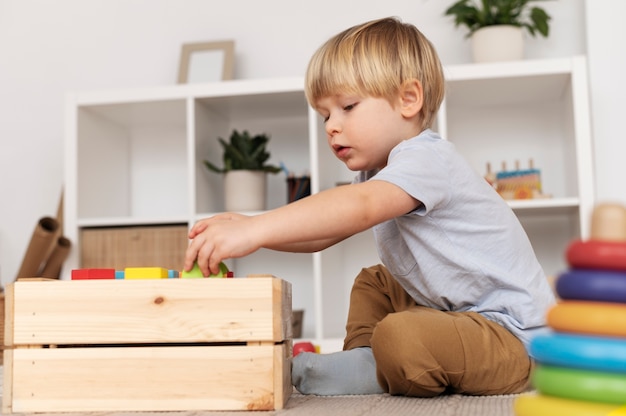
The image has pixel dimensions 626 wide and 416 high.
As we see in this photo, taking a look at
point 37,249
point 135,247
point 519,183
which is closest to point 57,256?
point 37,249

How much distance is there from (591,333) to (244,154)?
6.15ft

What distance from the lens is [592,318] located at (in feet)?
1.65

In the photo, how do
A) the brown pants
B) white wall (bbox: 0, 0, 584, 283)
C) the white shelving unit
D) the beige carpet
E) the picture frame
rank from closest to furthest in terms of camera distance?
the beige carpet, the brown pants, the white shelving unit, the picture frame, white wall (bbox: 0, 0, 584, 283)

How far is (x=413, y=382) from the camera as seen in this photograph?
39.6 inches

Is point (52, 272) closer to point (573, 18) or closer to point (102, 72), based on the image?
point (102, 72)

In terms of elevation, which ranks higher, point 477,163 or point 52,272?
point 477,163

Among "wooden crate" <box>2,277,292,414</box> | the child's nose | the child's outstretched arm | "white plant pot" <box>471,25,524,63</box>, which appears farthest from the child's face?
"white plant pot" <box>471,25,524,63</box>

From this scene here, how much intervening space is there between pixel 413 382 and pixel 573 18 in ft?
5.69

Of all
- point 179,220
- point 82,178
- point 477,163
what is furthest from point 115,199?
point 477,163

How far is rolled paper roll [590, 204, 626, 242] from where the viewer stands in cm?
51

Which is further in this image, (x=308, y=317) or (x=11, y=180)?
(x=11, y=180)

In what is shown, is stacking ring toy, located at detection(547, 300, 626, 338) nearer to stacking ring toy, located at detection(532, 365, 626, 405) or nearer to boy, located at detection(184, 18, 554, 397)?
stacking ring toy, located at detection(532, 365, 626, 405)

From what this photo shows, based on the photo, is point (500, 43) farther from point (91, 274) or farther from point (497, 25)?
point (91, 274)

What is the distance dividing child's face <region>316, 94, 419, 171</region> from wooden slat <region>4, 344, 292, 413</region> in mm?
381
